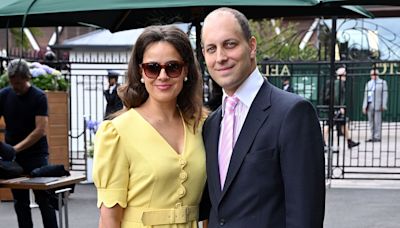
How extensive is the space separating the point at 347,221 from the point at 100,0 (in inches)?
183

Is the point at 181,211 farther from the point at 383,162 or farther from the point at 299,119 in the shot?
the point at 383,162

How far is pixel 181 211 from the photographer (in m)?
2.82

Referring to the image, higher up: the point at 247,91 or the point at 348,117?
the point at 247,91

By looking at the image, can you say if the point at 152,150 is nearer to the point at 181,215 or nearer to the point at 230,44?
the point at 181,215

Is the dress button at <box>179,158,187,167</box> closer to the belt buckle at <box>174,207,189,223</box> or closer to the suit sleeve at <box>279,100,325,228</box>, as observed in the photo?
the belt buckle at <box>174,207,189,223</box>

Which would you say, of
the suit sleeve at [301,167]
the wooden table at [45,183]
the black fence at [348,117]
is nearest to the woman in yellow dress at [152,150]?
the suit sleeve at [301,167]

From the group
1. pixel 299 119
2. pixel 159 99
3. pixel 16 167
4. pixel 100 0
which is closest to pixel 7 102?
pixel 16 167

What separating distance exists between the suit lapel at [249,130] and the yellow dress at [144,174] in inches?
15.8

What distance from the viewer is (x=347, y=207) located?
8.50 meters

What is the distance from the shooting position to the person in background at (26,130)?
6.19 meters

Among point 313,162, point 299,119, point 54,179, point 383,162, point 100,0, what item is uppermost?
point 100,0

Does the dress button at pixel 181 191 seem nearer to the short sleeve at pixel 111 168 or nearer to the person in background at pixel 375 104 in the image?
the short sleeve at pixel 111 168

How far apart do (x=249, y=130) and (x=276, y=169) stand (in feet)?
0.58

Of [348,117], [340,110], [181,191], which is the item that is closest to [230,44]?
[181,191]
